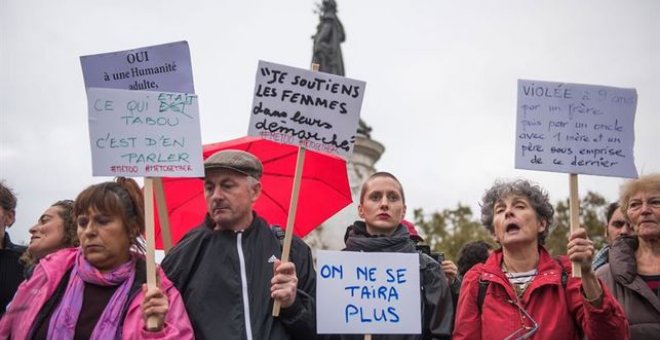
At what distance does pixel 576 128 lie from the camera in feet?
12.1

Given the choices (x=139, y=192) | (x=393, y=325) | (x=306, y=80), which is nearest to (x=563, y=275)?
(x=393, y=325)

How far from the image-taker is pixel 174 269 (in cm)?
344

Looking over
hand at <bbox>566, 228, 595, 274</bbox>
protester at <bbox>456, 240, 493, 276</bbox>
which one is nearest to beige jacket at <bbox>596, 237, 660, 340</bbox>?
hand at <bbox>566, 228, 595, 274</bbox>

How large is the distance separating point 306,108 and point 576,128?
1.48 meters

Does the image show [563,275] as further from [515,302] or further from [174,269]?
[174,269]

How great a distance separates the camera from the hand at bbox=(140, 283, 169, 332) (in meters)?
2.99

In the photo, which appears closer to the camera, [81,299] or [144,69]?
[81,299]

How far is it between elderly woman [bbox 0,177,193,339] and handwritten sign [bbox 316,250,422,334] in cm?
76

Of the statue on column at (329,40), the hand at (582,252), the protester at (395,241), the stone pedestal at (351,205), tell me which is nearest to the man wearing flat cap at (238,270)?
the protester at (395,241)

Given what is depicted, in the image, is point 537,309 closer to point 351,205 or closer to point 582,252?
point 582,252

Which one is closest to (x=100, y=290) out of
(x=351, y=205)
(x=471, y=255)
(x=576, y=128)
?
(x=576, y=128)

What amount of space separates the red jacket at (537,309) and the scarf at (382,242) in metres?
0.44

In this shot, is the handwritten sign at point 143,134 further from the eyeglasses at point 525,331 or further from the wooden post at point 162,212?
the eyeglasses at point 525,331

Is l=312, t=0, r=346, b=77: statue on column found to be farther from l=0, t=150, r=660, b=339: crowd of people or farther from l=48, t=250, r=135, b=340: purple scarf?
l=48, t=250, r=135, b=340: purple scarf
